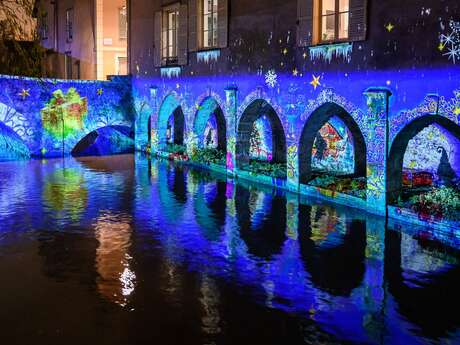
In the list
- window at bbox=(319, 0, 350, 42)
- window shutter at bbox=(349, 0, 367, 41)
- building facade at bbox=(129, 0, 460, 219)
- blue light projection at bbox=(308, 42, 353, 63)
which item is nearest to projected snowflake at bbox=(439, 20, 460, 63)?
building facade at bbox=(129, 0, 460, 219)

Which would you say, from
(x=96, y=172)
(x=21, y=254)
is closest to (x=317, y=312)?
(x=21, y=254)

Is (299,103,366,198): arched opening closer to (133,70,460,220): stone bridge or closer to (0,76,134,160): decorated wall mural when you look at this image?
(133,70,460,220): stone bridge

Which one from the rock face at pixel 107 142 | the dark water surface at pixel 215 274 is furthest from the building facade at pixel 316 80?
the rock face at pixel 107 142

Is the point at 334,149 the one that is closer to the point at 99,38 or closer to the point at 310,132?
the point at 310,132

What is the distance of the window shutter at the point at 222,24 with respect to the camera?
18.3 metres

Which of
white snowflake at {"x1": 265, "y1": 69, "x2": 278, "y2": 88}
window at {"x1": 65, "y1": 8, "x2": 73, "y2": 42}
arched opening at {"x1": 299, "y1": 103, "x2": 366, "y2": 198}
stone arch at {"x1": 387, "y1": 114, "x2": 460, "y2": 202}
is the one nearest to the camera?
stone arch at {"x1": 387, "y1": 114, "x2": 460, "y2": 202}

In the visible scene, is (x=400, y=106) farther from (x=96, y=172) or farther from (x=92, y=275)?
(x=96, y=172)

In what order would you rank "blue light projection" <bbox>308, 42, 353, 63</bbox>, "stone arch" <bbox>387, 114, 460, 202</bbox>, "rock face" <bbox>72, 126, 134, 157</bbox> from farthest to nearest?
"rock face" <bbox>72, 126, 134, 157</bbox> → "blue light projection" <bbox>308, 42, 353, 63</bbox> → "stone arch" <bbox>387, 114, 460, 202</bbox>

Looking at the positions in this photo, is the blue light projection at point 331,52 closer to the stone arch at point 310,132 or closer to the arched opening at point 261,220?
the stone arch at point 310,132

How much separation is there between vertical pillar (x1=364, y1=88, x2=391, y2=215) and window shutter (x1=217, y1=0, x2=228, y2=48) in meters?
6.92

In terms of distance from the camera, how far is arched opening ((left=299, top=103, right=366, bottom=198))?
14789mm

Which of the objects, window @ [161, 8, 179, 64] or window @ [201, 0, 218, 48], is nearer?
window @ [201, 0, 218, 48]

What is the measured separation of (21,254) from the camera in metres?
9.66

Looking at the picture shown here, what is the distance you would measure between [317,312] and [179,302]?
1722 millimetres
